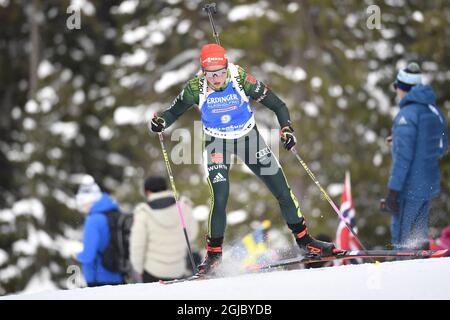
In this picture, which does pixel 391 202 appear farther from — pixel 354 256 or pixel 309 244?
pixel 309 244

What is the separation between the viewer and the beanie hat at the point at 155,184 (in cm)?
793

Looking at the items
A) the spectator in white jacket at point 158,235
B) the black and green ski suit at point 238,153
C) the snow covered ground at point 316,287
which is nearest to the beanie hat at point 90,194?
the spectator in white jacket at point 158,235

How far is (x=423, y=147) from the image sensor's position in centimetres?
783

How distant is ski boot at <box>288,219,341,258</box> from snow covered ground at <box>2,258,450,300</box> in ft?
0.51

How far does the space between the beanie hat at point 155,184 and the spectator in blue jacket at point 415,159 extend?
1.82 m

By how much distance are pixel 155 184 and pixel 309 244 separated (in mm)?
1534

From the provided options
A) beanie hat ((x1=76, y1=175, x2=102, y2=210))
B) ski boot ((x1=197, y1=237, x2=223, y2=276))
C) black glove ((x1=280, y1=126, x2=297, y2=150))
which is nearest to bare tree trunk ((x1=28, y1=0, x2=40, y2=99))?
beanie hat ((x1=76, y1=175, x2=102, y2=210))

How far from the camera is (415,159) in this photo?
7.88 m

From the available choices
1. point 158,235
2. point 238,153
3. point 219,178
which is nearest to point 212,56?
point 238,153

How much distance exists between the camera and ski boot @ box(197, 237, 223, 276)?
6.85 metres

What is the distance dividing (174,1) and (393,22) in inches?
170

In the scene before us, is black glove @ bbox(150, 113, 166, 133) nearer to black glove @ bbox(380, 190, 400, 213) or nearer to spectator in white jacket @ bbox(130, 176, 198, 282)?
spectator in white jacket @ bbox(130, 176, 198, 282)

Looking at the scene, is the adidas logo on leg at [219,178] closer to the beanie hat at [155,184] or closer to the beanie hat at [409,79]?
the beanie hat at [155,184]
